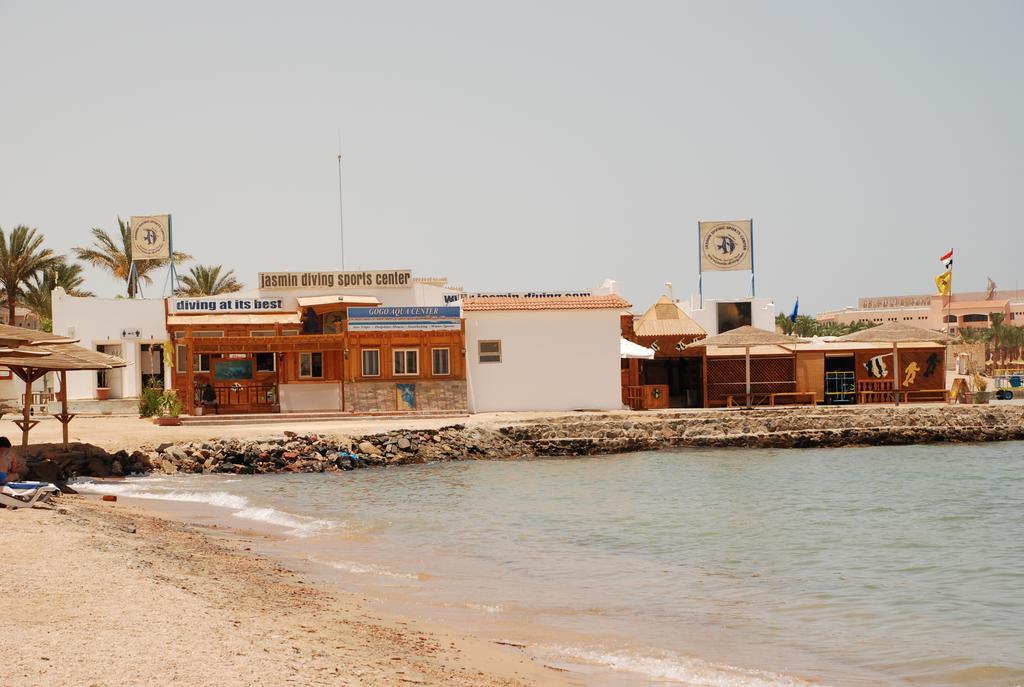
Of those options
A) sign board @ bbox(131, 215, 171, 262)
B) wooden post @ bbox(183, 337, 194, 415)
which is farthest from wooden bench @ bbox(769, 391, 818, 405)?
sign board @ bbox(131, 215, 171, 262)

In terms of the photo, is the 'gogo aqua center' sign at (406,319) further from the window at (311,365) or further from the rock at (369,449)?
the rock at (369,449)

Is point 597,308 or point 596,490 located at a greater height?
point 597,308

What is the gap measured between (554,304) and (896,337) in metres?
11.4

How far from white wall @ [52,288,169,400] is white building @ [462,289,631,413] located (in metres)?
13.1

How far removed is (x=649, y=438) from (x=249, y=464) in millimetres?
12455

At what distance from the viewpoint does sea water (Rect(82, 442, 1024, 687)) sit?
955 cm

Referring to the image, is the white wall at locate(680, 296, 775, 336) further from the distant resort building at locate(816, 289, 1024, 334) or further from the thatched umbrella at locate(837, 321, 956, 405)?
the distant resort building at locate(816, 289, 1024, 334)

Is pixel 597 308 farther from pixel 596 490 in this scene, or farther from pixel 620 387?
pixel 596 490

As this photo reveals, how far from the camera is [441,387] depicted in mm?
36594

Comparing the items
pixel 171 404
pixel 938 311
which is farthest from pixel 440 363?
pixel 938 311

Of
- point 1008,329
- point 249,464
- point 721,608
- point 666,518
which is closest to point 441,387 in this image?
point 249,464

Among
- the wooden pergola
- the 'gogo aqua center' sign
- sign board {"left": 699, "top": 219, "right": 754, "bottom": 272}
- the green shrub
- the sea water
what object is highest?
sign board {"left": 699, "top": 219, "right": 754, "bottom": 272}

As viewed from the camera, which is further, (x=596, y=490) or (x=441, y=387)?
(x=441, y=387)

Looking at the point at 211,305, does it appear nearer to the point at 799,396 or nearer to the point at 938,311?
the point at 799,396
